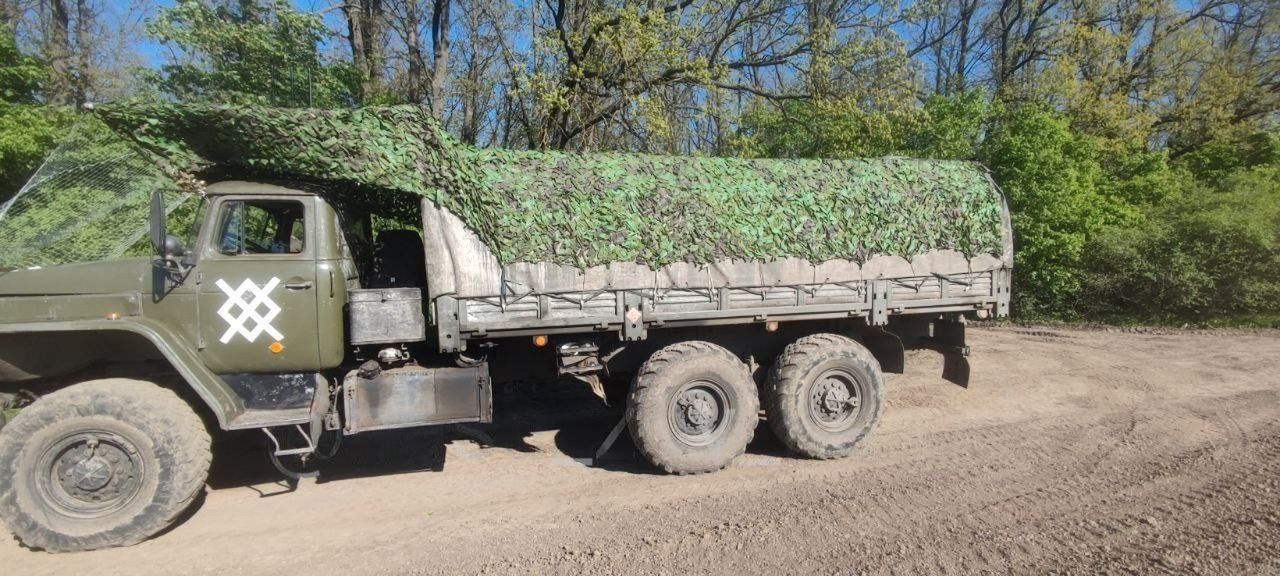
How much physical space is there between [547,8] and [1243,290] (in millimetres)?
14601

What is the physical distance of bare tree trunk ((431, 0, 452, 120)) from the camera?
1465 cm

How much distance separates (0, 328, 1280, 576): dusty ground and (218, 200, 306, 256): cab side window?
1943 millimetres

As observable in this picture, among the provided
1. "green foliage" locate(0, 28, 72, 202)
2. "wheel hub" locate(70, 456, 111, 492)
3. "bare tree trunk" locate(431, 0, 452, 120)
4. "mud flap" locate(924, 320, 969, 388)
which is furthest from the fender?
"bare tree trunk" locate(431, 0, 452, 120)

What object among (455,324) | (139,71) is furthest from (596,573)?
(139,71)

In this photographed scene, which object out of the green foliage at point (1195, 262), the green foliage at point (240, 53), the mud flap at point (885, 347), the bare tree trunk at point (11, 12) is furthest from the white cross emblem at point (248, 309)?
the bare tree trunk at point (11, 12)

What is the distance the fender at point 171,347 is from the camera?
425 cm

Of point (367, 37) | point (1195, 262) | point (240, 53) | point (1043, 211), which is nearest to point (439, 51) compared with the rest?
point (367, 37)

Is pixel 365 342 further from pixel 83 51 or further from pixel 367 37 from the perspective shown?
pixel 83 51

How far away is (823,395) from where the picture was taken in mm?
5707

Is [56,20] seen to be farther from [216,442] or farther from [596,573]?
[596,573]

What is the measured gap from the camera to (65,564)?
399cm

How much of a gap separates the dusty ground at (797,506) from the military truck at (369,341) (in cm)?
42

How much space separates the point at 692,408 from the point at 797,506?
117 centimetres

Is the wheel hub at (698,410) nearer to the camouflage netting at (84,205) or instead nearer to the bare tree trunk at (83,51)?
the camouflage netting at (84,205)
